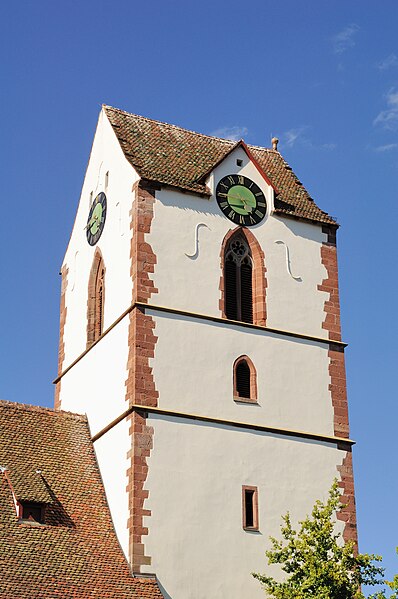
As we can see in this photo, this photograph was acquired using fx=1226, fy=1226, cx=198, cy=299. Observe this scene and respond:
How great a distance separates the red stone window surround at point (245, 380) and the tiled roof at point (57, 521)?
357cm

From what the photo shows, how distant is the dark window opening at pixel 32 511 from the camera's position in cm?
2445

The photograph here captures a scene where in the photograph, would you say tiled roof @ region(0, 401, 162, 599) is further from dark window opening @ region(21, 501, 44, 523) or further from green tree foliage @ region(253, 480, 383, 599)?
green tree foliage @ region(253, 480, 383, 599)

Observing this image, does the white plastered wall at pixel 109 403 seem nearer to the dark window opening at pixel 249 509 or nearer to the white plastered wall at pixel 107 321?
the white plastered wall at pixel 107 321

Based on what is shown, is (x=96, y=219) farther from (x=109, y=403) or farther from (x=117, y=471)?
(x=117, y=471)

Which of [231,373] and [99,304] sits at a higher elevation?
[99,304]

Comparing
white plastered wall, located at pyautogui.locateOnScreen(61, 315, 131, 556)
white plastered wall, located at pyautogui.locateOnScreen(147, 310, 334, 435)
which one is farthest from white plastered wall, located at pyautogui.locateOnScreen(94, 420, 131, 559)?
white plastered wall, located at pyautogui.locateOnScreen(147, 310, 334, 435)

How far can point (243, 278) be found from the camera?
2883cm

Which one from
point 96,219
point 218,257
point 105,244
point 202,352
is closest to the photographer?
point 202,352

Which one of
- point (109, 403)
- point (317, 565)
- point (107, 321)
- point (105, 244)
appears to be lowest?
point (317, 565)

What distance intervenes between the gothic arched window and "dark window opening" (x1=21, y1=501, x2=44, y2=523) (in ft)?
21.1

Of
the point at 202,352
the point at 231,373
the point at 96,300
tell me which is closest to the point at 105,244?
the point at 96,300

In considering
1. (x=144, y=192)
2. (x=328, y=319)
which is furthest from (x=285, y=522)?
(x=144, y=192)

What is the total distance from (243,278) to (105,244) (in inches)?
138

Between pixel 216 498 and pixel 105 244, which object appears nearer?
pixel 216 498
